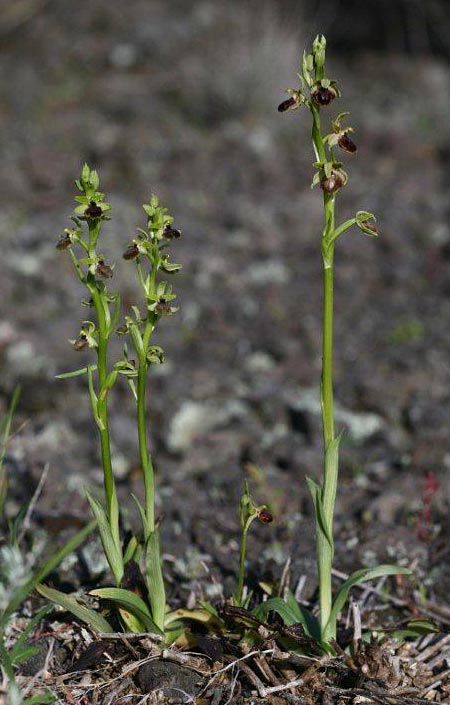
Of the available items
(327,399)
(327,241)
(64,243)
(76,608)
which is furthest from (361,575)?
(64,243)

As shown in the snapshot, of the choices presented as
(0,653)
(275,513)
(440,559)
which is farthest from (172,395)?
(0,653)

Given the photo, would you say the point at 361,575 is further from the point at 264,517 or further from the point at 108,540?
the point at 108,540

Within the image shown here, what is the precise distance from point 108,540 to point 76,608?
18cm

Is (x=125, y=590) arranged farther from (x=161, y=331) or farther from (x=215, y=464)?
(x=161, y=331)

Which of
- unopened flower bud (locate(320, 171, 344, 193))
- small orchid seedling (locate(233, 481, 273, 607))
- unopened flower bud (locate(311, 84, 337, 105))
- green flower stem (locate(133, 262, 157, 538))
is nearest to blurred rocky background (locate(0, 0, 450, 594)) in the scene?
small orchid seedling (locate(233, 481, 273, 607))

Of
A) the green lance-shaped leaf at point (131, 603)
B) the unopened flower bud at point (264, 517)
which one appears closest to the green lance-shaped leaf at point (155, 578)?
the green lance-shaped leaf at point (131, 603)

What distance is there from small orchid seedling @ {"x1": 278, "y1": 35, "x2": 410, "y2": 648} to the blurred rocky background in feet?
1.68

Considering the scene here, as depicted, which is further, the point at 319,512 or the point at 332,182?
the point at 319,512

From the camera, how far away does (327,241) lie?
1.97 metres

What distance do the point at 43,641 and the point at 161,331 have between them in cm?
259

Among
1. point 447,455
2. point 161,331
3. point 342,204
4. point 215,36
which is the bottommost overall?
point 447,455

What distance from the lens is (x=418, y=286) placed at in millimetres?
4945

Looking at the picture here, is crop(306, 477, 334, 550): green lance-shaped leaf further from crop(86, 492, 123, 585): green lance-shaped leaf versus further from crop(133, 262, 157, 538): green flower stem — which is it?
crop(86, 492, 123, 585): green lance-shaped leaf

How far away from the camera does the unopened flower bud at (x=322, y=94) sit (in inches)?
72.2
